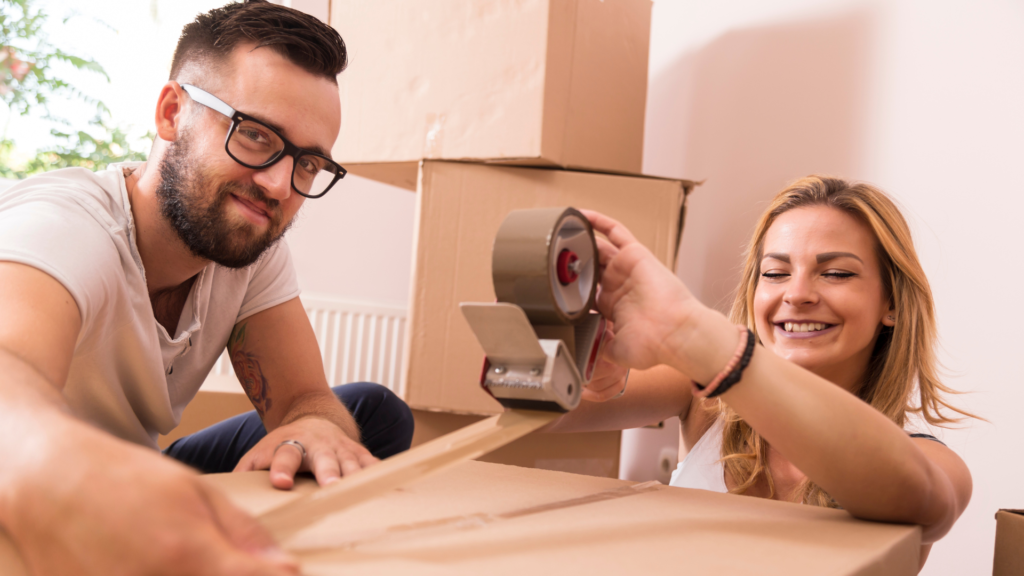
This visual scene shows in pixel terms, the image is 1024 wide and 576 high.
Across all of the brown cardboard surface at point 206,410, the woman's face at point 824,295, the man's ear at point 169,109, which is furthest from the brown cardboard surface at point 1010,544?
the brown cardboard surface at point 206,410

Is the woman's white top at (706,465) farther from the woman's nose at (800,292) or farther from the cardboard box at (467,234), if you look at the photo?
the cardboard box at (467,234)

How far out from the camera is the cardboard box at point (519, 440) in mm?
1409

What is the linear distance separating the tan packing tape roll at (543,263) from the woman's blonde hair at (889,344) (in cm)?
57

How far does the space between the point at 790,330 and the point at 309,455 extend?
74 cm

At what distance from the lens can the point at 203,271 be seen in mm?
982

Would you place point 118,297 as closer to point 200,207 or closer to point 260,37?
point 200,207

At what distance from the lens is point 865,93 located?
1457mm

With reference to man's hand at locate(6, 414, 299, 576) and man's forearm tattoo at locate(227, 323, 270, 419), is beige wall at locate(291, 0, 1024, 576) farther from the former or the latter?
man's hand at locate(6, 414, 299, 576)

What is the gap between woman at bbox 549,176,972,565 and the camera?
2.13 ft

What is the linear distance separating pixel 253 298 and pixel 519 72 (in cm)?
64

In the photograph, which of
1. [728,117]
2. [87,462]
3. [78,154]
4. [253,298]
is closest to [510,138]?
[253,298]

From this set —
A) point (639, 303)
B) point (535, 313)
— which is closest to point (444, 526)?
point (535, 313)

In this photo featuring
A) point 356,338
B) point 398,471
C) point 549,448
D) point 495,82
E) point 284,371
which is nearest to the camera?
point 398,471

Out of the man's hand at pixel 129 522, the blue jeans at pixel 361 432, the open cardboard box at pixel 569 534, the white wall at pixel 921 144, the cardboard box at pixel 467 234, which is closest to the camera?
the man's hand at pixel 129 522
